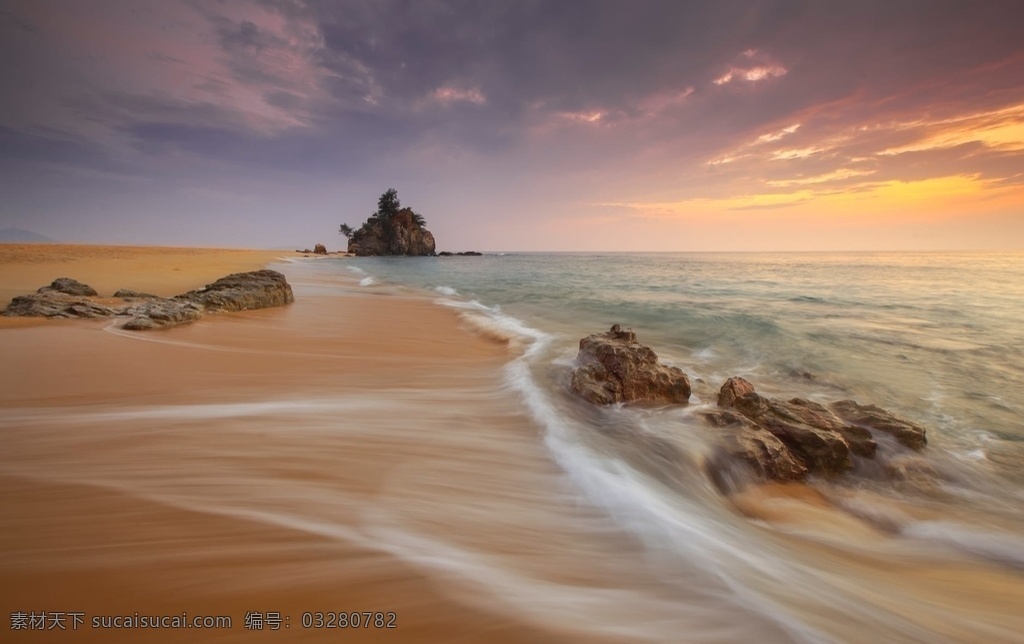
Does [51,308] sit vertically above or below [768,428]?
above

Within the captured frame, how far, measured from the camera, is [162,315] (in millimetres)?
6527

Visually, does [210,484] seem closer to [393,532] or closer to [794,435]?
[393,532]

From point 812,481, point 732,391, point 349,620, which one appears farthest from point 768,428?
point 349,620

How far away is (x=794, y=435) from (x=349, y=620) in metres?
4.23

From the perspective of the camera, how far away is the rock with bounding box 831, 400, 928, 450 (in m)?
4.31

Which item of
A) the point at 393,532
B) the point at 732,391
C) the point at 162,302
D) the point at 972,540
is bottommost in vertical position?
the point at 972,540

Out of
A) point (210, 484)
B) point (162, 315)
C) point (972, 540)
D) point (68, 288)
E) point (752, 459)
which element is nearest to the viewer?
point (210, 484)

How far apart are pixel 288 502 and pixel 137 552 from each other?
0.59 meters

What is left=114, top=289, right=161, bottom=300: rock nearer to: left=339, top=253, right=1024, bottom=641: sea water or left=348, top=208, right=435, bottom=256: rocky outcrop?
left=339, top=253, right=1024, bottom=641: sea water

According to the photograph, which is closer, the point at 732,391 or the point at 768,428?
the point at 768,428

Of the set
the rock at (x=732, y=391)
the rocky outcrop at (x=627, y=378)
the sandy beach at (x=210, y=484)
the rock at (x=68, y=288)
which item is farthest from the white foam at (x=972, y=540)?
the rock at (x=68, y=288)

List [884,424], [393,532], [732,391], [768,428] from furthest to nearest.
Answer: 1. [732,391]
2. [884,424]
3. [768,428]
4. [393,532]

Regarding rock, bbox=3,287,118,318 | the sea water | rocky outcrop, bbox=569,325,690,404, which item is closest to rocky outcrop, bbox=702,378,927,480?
the sea water

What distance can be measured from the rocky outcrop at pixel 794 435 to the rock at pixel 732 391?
0.12ft
